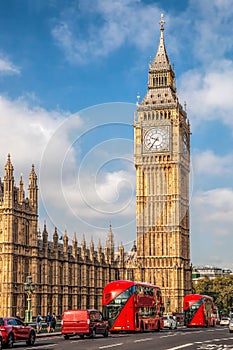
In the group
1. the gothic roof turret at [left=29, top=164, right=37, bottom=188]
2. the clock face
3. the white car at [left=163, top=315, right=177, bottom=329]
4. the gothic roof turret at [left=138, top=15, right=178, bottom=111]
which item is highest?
the gothic roof turret at [left=138, top=15, right=178, bottom=111]

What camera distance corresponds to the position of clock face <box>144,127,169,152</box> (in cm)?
11369

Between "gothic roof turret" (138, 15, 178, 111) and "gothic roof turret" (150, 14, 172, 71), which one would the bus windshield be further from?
"gothic roof turret" (150, 14, 172, 71)

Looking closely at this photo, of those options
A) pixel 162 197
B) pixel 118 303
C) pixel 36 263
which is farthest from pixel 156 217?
pixel 118 303

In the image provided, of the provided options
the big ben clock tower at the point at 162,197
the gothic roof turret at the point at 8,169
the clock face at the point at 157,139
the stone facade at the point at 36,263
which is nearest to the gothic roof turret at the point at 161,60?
the big ben clock tower at the point at 162,197

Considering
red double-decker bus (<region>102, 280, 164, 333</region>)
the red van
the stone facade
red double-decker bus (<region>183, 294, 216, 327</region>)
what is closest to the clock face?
the stone facade

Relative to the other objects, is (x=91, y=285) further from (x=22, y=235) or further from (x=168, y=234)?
(x=22, y=235)

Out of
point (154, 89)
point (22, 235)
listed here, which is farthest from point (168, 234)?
point (22, 235)

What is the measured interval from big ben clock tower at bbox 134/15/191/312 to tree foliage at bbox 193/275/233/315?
26776mm

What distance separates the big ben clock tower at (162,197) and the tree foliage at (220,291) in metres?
26.8

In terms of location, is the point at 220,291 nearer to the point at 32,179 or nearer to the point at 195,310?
the point at 32,179

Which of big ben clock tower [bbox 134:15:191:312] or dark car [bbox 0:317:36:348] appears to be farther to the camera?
big ben clock tower [bbox 134:15:191:312]

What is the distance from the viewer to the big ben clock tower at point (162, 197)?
368ft

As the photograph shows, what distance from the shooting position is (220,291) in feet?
474

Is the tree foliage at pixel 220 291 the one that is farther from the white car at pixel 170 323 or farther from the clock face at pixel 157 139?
the white car at pixel 170 323
